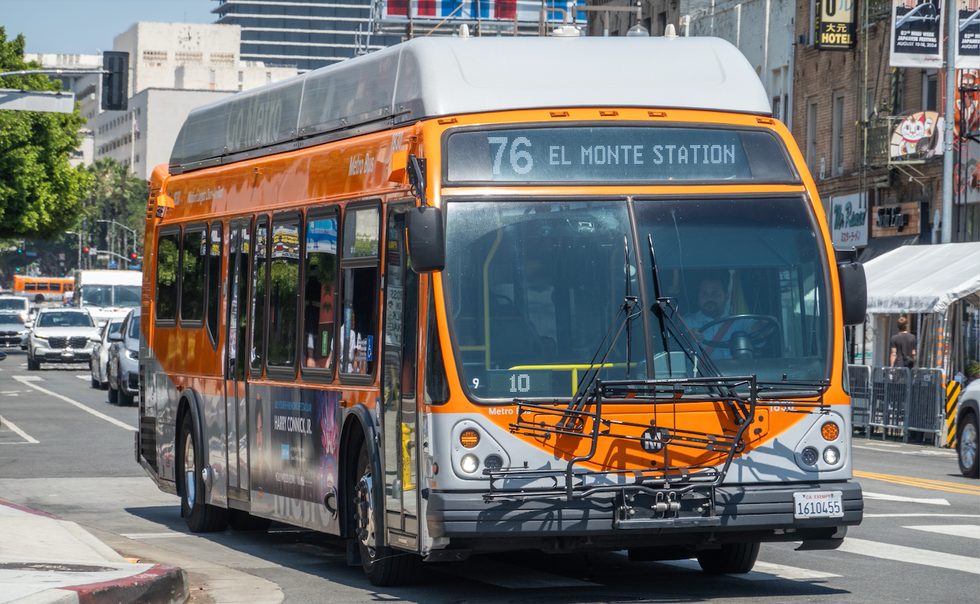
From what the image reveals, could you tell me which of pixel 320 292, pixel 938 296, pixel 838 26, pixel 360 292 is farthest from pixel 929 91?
pixel 360 292

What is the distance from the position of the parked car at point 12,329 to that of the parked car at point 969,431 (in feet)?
145

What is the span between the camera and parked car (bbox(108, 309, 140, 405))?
102 ft

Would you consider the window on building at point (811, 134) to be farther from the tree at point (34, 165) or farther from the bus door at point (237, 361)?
the bus door at point (237, 361)

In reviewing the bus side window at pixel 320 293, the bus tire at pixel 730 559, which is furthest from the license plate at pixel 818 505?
the bus side window at pixel 320 293

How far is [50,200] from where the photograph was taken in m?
61.7

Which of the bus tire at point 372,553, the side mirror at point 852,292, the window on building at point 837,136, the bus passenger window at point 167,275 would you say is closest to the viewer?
the side mirror at point 852,292

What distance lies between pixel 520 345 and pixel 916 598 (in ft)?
9.24

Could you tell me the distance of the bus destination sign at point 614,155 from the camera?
8.91 m

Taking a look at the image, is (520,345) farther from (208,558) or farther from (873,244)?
(873,244)

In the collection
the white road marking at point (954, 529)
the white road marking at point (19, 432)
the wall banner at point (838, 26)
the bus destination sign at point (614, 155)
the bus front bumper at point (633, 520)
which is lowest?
the white road marking at point (19, 432)

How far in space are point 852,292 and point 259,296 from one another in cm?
457

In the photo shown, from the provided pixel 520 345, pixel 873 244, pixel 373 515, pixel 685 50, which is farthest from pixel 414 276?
pixel 873 244

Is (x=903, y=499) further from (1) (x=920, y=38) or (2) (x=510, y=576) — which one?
(1) (x=920, y=38)

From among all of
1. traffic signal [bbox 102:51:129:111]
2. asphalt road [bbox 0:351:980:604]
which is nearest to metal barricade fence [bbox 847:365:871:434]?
asphalt road [bbox 0:351:980:604]
